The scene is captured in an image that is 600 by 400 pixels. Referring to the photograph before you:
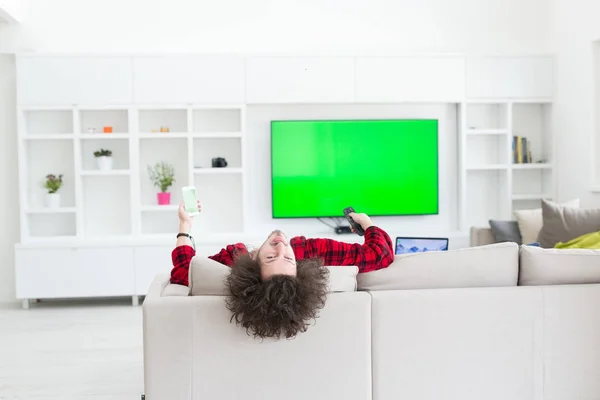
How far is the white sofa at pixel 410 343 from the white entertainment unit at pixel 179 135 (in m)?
3.22

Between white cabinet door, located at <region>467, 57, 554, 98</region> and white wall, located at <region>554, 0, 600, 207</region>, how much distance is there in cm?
12

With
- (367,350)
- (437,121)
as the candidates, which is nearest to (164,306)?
(367,350)

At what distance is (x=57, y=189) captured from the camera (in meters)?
5.82

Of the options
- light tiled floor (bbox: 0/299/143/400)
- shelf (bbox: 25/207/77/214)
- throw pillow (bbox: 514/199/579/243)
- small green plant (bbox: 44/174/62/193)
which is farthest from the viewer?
small green plant (bbox: 44/174/62/193)

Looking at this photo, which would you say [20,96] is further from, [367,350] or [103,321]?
[367,350]

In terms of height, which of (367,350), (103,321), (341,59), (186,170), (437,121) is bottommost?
(103,321)

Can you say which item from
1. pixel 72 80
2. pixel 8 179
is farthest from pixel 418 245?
pixel 8 179

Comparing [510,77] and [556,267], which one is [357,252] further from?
[510,77]

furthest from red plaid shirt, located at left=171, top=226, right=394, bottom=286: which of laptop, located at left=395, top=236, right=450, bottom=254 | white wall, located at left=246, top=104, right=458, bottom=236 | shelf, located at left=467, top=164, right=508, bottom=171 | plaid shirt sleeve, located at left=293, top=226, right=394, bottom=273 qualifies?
shelf, located at left=467, top=164, right=508, bottom=171

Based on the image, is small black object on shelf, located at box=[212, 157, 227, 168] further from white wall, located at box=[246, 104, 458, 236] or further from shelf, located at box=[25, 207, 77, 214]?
shelf, located at box=[25, 207, 77, 214]

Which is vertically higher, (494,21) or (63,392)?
(494,21)

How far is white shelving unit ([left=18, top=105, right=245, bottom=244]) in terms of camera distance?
588 cm

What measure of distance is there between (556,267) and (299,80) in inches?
141

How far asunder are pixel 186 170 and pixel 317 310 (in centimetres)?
387
